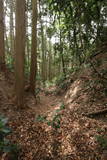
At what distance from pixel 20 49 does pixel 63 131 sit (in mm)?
2868

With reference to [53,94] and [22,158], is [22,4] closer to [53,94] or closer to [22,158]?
[22,158]

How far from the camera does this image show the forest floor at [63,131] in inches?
144

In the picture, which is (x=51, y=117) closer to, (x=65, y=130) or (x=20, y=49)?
(x=65, y=130)

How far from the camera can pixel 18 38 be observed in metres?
5.09

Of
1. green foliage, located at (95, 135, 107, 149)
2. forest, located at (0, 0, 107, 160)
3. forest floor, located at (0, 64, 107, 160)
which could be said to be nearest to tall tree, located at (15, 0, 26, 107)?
forest, located at (0, 0, 107, 160)

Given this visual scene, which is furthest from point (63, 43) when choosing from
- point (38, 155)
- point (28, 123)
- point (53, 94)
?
point (38, 155)

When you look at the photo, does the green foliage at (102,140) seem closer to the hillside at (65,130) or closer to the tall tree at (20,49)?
the hillside at (65,130)

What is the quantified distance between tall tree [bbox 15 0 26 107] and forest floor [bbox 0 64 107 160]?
0.45m

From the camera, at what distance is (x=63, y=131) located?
443cm

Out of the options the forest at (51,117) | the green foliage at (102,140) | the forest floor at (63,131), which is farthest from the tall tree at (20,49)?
the green foliage at (102,140)

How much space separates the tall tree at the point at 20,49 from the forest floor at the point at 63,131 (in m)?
0.45

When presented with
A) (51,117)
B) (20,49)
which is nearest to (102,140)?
(51,117)

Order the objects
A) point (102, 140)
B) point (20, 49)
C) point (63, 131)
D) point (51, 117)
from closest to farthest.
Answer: point (102, 140), point (63, 131), point (20, 49), point (51, 117)

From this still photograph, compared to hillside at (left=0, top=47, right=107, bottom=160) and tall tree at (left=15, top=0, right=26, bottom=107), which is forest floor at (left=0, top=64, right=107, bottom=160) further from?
tall tree at (left=15, top=0, right=26, bottom=107)
